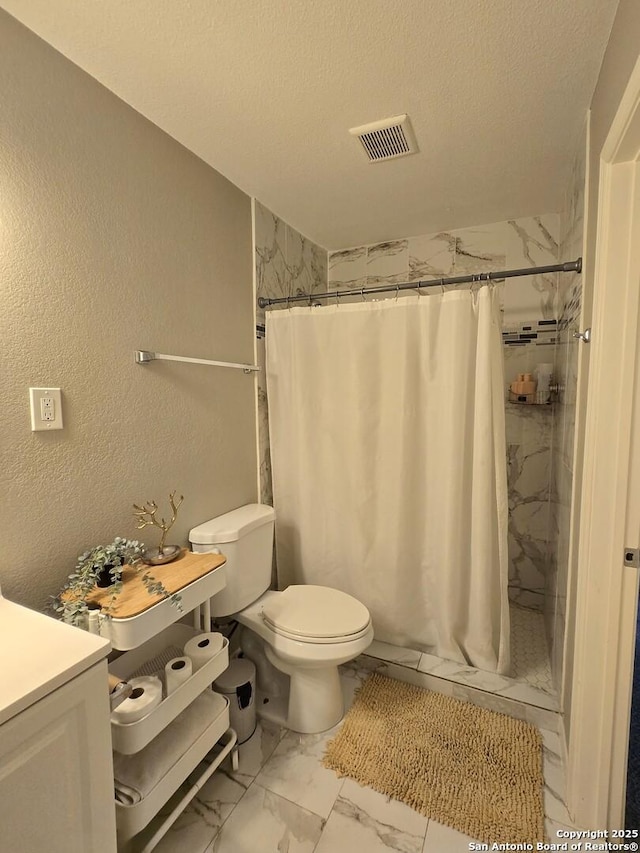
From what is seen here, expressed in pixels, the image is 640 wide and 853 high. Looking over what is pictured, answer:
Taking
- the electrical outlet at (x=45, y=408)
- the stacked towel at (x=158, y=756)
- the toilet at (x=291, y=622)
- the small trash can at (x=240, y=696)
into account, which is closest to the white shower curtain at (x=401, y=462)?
the toilet at (x=291, y=622)

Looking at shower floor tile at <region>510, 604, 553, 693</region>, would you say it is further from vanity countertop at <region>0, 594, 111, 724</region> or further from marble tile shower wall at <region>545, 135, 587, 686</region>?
vanity countertop at <region>0, 594, 111, 724</region>

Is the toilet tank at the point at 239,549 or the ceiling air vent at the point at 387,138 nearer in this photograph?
the ceiling air vent at the point at 387,138

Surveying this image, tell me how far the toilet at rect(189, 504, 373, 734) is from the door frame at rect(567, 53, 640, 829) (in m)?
0.70

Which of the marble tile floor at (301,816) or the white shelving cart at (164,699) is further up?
the white shelving cart at (164,699)

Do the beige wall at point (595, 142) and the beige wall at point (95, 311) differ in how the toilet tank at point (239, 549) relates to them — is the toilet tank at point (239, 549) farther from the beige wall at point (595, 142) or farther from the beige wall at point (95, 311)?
the beige wall at point (595, 142)

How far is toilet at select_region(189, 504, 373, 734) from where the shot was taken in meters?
1.41

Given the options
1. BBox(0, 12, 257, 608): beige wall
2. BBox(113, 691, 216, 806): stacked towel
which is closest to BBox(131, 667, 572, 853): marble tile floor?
BBox(113, 691, 216, 806): stacked towel

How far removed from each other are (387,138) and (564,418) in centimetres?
129

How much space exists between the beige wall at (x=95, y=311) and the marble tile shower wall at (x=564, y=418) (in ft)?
4.48

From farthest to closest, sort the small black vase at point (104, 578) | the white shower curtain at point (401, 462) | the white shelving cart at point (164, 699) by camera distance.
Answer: the white shower curtain at point (401, 462), the small black vase at point (104, 578), the white shelving cart at point (164, 699)

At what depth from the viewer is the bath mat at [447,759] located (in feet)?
3.92

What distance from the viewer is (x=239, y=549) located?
155 centimetres

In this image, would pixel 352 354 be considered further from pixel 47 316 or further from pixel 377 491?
pixel 47 316

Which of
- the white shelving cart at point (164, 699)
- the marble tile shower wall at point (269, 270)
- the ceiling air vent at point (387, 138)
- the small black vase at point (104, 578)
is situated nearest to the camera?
the white shelving cart at point (164, 699)
